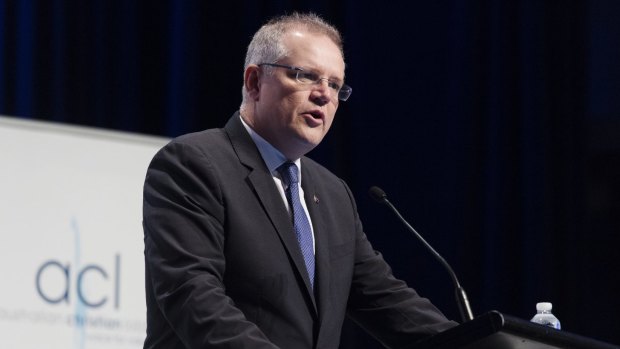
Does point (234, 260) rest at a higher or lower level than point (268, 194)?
lower

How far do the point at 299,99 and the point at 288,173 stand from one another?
0.19m

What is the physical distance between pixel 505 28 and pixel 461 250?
1169 millimetres

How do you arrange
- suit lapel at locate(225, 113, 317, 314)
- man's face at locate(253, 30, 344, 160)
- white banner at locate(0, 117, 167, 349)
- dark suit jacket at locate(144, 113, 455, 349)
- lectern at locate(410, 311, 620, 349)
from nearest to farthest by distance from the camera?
1. lectern at locate(410, 311, 620, 349)
2. dark suit jacket at locate(144, 113, 455, 349)
3. suit lapel at locate(225, 113, 317, 314)
4. man's face at locate(253, 30, 344, 160)
5. white banner at locate(0, 117, 167, 349)

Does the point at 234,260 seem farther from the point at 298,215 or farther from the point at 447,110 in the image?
the point at 447,110

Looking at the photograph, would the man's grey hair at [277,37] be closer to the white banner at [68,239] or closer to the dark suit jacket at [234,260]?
the dark suit jacket at [234,260]

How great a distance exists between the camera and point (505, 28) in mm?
5605

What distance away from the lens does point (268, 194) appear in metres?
2.70

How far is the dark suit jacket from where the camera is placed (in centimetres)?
235

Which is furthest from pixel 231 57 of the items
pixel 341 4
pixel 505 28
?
pixel 505 28

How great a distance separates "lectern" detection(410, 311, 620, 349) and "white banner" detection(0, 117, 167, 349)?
1969mm

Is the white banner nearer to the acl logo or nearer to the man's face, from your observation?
the acl logo

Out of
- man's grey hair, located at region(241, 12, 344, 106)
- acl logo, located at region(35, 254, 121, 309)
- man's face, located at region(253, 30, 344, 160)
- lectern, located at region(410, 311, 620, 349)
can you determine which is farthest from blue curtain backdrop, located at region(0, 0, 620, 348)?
lectern, located at region(410, 311, 620, 349)

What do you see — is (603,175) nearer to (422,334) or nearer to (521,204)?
(521,204)

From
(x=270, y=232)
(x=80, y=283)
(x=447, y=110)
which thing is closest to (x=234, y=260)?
(x=270, y=232)
